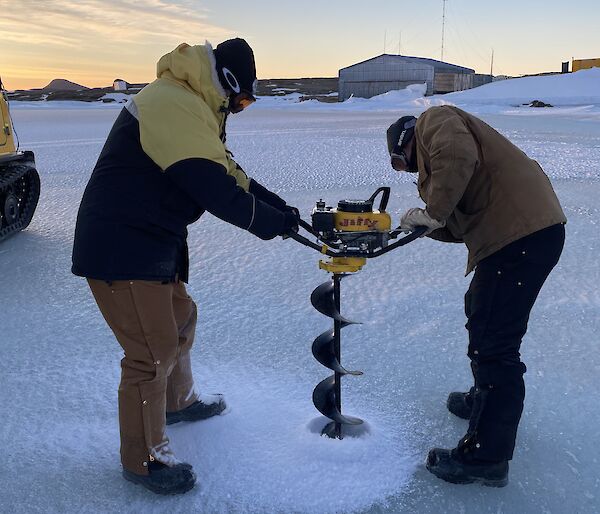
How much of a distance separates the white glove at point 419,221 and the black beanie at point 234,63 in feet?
2.51

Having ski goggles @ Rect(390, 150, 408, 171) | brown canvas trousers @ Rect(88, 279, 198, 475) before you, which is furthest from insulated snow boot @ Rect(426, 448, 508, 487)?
ski goggles @ Rect(390, 150, 408, 171)

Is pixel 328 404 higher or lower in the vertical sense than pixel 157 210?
lower

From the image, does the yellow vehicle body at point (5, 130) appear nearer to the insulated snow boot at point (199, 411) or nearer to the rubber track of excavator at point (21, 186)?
the rubber track of excavator at point (21, 186)

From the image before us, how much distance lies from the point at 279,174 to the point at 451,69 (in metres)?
43.1

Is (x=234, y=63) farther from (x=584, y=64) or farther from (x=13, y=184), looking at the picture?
(x=584, y=64)

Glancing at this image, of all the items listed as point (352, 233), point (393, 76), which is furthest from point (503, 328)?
point (393, 76)

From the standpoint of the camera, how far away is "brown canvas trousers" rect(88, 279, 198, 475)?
Answer: 2145 millimetres

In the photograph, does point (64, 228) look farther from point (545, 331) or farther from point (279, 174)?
point (545, 331)

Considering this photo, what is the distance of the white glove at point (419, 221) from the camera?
222 centimetres

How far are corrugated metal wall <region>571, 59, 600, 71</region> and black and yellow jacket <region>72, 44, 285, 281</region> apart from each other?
172ft

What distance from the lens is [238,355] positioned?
133 inches

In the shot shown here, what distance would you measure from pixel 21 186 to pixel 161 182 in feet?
17.9

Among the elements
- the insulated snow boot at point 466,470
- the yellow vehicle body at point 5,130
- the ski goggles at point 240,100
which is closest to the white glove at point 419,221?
the ski goggles at point 240,100

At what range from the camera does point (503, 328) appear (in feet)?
7.36
